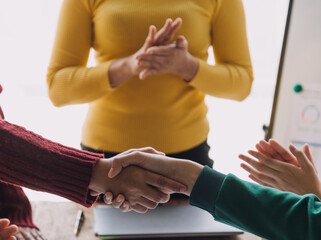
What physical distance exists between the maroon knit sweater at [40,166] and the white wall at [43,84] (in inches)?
82.3

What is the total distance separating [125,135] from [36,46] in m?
2.47

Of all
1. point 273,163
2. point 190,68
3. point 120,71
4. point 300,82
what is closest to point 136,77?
point 120,71

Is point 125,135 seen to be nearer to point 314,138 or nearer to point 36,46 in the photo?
point 314,138

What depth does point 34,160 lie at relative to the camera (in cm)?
78

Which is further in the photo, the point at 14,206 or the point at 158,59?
the point at 158,59

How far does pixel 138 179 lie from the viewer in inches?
33.7

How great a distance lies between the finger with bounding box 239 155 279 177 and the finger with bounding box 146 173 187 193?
181mm

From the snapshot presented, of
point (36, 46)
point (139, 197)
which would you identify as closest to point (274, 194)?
point (139, 197)

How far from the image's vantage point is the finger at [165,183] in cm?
78

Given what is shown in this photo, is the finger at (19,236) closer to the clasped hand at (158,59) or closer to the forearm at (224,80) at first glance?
Result: the clasped hand at (158,59)

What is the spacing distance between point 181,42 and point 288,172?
499mm

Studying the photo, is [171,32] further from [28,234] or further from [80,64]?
[28,234]

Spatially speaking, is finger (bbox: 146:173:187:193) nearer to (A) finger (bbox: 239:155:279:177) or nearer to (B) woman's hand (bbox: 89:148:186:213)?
(B) woman's hand (bbox: 89:148:186:213)

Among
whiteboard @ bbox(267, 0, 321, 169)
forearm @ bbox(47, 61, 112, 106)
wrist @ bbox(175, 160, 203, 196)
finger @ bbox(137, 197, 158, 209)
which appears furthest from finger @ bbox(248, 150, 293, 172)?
whiteboard @ bbox(267, 0, 321, 169)
